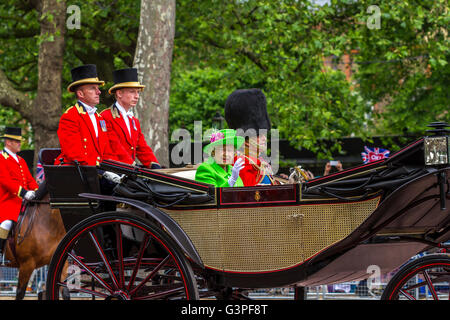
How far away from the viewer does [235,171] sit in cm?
447

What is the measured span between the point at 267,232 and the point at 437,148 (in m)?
1.12

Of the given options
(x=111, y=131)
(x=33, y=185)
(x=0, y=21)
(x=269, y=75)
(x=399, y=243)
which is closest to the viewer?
(x=399, y=243)

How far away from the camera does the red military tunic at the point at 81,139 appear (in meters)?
5.06

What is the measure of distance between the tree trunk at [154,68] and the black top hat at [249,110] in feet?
10.6

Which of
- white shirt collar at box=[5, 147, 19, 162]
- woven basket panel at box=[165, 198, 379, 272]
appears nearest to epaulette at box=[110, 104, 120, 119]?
woven basket panel at box=[165, 198, 379, 272]

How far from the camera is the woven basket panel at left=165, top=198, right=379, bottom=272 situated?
3.89 meters

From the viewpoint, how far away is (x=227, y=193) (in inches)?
161

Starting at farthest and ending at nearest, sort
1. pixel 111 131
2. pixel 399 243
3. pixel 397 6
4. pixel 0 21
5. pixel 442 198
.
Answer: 1. pixel 0 21
2. pixel 397 6
3. pixel 111 131
4. pixel 399 243
5. pixel 442 198

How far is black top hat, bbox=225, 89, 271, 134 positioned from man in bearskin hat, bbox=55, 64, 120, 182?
1085 millimetres

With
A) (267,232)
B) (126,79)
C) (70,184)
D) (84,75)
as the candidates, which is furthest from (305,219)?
(84,75)

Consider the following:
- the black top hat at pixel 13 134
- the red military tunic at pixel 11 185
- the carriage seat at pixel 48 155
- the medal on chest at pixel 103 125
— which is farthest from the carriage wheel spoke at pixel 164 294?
the black top hat at pixel 13 134
